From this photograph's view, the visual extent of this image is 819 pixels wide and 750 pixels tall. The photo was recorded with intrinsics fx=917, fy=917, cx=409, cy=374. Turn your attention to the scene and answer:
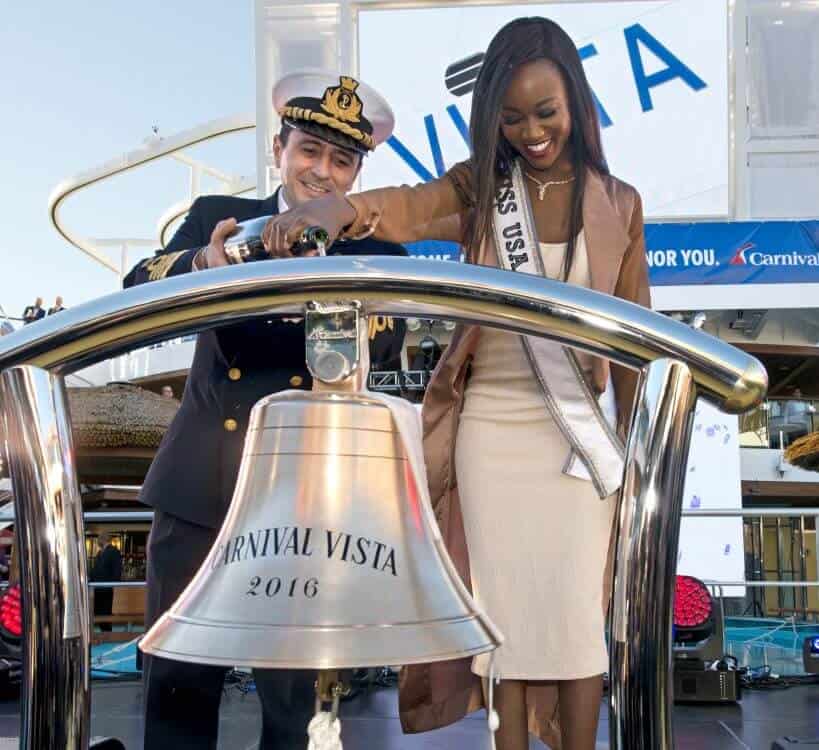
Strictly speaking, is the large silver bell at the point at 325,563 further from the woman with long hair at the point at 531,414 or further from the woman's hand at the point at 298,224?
the woman with long hair at the point at 531,414

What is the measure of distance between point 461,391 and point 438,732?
2.64 m

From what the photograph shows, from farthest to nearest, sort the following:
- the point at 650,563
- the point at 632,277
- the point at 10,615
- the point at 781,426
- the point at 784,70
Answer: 1. the point at 781,426
2. the point at 784,70
3. the point at 10,615
4. the point at 632,277
5. the point at 650,563

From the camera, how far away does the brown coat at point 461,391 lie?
117 cm

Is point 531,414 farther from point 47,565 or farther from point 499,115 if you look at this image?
point 47,565

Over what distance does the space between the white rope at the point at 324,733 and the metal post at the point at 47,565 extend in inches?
5.7

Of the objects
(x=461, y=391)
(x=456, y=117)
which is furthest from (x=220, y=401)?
(x=456, y=117)

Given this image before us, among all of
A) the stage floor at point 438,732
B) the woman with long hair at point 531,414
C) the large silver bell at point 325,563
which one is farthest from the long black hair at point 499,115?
the stage floor at point 438,732

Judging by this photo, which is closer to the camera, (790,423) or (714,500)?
(714,500)

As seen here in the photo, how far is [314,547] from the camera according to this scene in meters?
0.62

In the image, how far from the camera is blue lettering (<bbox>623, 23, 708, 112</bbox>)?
Result: 246 inches

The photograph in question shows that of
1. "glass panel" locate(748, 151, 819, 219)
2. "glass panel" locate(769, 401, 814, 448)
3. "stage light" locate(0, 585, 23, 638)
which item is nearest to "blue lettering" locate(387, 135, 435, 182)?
"glass panel" locate(748, 151, 819, 219)

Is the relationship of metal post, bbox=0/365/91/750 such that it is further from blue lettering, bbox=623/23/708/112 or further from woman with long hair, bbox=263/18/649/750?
blue lettering, bbox=623/23/708/112

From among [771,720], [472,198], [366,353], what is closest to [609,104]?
[771,720]

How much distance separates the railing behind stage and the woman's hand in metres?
0.14
